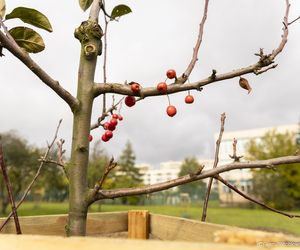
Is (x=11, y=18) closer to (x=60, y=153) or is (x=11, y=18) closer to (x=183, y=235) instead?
(x=60, y=153)

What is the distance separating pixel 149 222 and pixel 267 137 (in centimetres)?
3080

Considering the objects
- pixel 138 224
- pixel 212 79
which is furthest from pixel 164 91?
pixel 138 224

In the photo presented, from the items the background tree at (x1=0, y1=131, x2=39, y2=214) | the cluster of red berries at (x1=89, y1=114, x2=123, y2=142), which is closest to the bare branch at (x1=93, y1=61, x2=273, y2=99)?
the cluster of red berries at (x1=89, y1=114, x2=123, y2=142)

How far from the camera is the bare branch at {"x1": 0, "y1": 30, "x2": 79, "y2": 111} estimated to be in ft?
3.20

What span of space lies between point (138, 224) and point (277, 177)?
28943 mm

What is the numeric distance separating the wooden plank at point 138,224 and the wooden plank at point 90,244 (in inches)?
42.7

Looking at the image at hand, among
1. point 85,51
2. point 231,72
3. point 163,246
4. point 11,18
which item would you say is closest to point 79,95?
point 85,51

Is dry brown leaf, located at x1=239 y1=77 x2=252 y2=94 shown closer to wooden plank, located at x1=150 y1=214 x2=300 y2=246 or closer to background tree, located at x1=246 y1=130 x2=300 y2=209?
wooden plank, located at x1=150 y1=214 x2=300 y2=246

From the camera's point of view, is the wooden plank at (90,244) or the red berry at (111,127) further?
the red berry at (111,127)

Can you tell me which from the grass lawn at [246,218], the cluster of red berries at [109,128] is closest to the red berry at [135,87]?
the cluster of red berries at [109,128]

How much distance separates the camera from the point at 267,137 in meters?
30.5

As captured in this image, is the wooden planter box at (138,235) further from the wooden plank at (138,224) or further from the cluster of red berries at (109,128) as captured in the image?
the cluster of red berries at (109,128)

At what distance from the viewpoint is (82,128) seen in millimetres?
1116

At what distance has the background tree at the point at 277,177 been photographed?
27141mm
